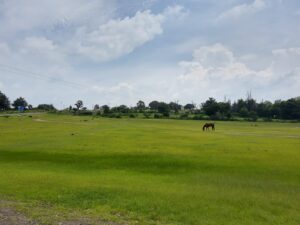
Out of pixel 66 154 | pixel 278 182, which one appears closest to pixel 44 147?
pixel 66 154

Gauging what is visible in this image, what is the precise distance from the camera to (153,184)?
22625mm

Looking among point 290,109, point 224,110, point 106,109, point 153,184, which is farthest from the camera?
point 106,109

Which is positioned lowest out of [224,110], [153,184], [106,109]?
[153,184]

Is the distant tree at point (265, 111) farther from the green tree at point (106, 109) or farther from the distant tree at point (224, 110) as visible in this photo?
the green tree at point (106, 109)

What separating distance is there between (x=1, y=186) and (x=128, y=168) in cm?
1142

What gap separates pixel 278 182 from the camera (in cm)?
2369

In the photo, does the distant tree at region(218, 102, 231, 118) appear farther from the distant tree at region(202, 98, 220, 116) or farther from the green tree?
the green tree

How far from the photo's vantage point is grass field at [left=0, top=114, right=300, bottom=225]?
15273 mm

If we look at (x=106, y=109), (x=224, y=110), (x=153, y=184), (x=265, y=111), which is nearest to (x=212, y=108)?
(x=224, y=110)

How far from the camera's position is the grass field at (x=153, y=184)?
15273 mm

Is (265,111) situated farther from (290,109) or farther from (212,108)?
(212,108)

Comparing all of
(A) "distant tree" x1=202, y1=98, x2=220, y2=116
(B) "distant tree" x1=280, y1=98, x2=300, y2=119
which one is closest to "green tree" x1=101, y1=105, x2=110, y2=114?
(A) "distant tree" x1=202, y1=98, x2=220, y2=116

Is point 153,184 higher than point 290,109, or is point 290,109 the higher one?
point 290,109

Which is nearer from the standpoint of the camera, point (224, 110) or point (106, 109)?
point (224, 110)
